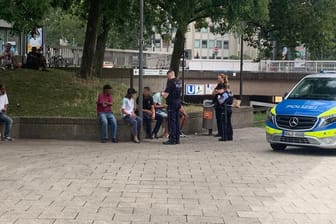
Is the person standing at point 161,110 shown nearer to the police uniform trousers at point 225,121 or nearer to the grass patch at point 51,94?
the grass patch at point 51,94

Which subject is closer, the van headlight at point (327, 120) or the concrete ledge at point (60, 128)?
the van headlight at point (327, 120)

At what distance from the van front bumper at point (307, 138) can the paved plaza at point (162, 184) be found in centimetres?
30

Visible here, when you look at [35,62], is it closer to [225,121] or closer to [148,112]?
[148,112]

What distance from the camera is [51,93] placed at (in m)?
18.8

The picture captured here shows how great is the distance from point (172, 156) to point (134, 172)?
92.8 inches

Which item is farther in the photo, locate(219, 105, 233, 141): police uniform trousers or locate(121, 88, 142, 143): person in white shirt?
locate(219, 105, 233, 141): police uniform trousers

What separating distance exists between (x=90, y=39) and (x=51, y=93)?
11.1ft

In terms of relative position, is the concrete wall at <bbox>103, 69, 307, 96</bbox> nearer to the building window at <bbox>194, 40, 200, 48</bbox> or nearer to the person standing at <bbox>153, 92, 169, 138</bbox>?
the person standing at <bbox>153, 92, 169, 138</bbox>

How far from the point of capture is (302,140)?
515 inches

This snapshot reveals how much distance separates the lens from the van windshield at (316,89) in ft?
45.3

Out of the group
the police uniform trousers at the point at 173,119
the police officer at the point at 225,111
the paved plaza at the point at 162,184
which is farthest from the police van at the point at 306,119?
the police uniform trousers at the point at 173,119

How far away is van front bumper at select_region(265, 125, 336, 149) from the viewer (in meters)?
12.8

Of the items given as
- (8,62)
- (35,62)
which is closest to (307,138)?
(35,62)

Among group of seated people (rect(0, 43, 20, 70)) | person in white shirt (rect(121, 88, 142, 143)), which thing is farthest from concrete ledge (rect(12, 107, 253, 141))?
group of seated people (rect(0, 43, 20, 70))
